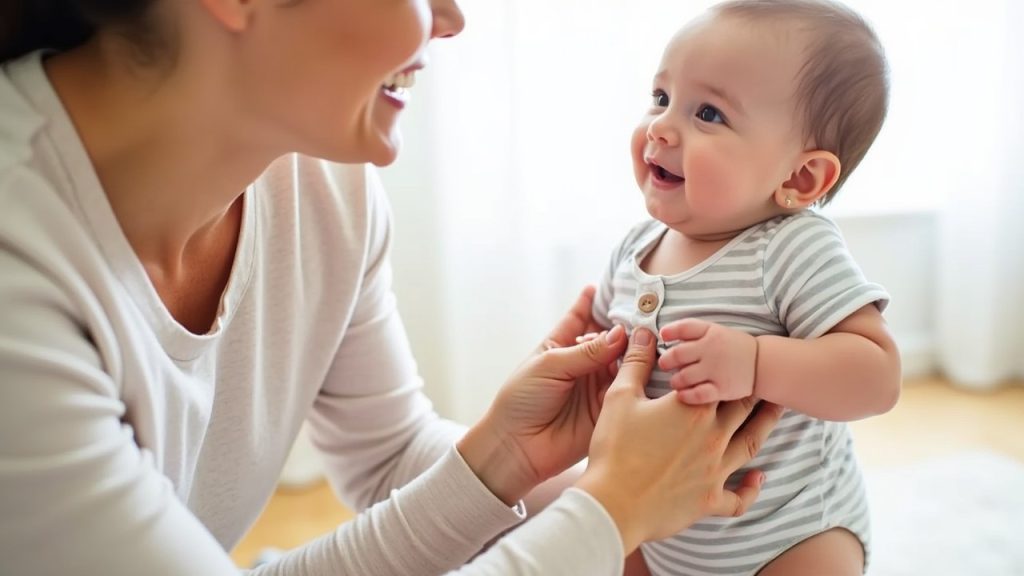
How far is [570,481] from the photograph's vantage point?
1.21 m

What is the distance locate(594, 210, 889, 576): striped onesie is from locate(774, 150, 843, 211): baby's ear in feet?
0.06

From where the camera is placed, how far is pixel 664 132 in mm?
958

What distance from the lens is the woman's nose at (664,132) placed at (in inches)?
37.7

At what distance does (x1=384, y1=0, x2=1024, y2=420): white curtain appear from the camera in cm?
182

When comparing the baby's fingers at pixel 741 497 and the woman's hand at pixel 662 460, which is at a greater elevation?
the woman's hand at pixel 662 460

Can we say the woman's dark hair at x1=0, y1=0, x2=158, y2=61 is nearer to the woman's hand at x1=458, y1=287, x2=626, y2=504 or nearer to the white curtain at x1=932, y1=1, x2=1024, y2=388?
the woman's hand at x1=458, y1=287, x2=626, y2=504

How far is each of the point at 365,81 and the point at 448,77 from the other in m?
0.95

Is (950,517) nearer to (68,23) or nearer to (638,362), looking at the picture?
(638,362)

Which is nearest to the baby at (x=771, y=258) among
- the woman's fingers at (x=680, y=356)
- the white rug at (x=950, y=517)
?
the woman's fingers at (x=680, y=356)

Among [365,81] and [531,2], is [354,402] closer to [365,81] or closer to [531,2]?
[365,81]

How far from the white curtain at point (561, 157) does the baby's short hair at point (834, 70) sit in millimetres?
893

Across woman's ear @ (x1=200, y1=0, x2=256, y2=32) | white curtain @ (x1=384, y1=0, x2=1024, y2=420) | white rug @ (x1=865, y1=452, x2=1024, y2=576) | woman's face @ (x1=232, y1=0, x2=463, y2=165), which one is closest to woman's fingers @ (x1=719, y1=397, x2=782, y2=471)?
woman's face @ (x1=232, y1=0, x2=463, y2=165)

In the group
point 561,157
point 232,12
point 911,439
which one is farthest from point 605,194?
point 232,12

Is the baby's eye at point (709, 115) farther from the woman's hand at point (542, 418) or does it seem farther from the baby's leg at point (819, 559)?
the baby's leg at point (819, 559)
